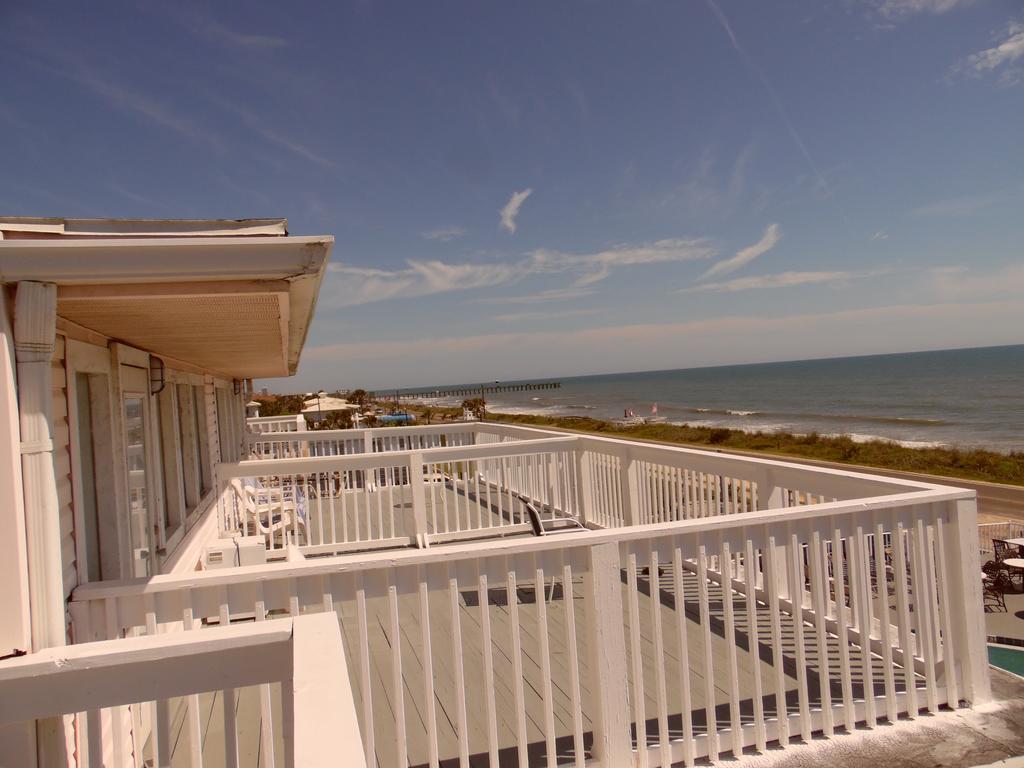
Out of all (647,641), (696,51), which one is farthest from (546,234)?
(647,641)

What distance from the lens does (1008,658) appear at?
5.96m

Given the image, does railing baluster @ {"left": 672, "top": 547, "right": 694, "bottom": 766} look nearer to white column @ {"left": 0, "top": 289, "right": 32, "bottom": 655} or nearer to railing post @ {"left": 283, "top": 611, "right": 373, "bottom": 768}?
railing post @ {"left": 283, "top": 611, "right": 373, "bottom": 768}

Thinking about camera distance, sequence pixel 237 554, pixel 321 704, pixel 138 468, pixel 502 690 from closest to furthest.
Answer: pixel 321 704
pixel 502 690
pixel 138 468
pixel 237 554

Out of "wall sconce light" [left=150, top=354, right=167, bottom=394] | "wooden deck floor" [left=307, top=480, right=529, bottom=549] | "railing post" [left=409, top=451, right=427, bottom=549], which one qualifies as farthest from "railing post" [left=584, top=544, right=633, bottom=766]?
"railing post" [left=409, top=451, right=427, bottom=549]

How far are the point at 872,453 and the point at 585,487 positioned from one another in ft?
67.4

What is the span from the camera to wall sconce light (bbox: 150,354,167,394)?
3.72 m

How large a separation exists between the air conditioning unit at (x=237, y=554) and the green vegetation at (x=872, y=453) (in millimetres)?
20446

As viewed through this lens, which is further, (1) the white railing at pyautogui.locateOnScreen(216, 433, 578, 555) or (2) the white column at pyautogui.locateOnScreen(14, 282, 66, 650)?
(1) the white railing at pyautogui.locateOnScreen(216, 433, 578, 555)

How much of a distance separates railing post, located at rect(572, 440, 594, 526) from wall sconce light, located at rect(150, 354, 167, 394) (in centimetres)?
413

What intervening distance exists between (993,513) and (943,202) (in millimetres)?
22452

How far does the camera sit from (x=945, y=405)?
45.8 m

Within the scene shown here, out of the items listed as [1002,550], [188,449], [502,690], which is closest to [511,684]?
[502,690]

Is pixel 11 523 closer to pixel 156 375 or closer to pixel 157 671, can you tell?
pixel 157 671

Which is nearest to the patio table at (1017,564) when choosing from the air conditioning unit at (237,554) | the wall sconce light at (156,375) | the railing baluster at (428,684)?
the railing baluster at (428,684)
